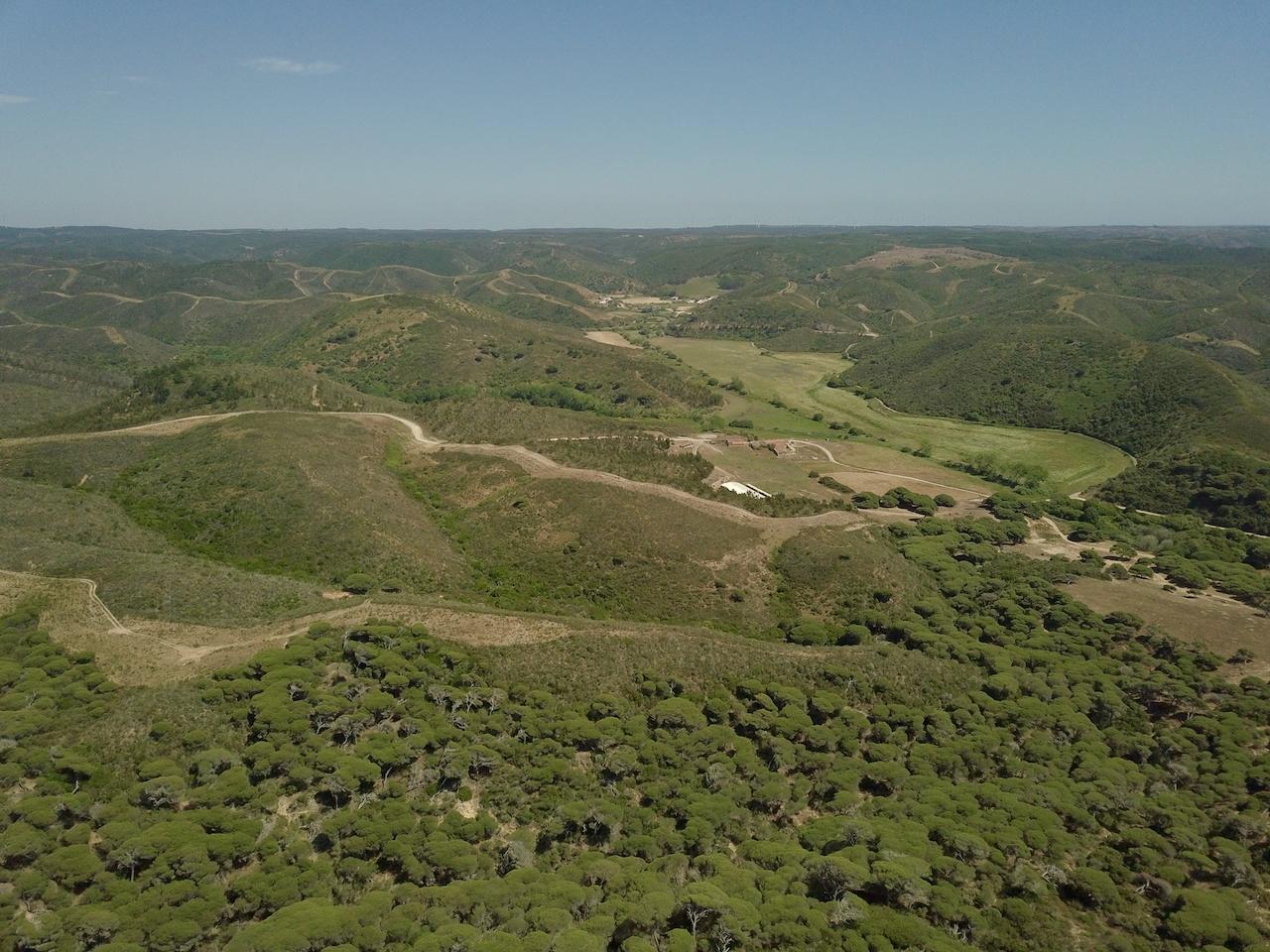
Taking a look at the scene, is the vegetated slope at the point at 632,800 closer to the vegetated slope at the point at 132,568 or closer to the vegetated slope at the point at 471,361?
the vegetated slope at the point at 132,568

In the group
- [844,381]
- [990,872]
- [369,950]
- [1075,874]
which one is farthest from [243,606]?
[844,381]

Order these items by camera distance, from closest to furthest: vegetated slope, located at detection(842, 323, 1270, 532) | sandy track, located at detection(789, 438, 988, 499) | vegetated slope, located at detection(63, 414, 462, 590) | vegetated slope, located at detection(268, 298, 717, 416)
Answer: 1. vegetated slope, located at detection(63, 414, 462, 590)
2. sandy track, located at detection(789, 438, 988, 499)
3. vegetated slope, located at detection(842, 323, 1270, 532)
4. vegetated slope, located at detection(268, 298, 717, 416)

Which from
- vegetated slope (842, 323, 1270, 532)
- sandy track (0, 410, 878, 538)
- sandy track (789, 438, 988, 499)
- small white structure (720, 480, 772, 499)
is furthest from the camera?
vegetated slope (842, 323, 1270, 532)

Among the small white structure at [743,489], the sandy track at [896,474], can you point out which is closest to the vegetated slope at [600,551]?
the small white structure at [743,489]

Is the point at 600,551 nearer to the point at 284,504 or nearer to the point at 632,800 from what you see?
the point at 632,800

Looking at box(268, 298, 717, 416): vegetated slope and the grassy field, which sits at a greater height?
box(268, 298, 717, 416): vegetated slope

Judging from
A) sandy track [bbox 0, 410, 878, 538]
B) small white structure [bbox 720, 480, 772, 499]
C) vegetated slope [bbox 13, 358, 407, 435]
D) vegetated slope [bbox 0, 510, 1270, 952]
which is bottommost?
vegetated slope [bbox 0, 510, 1270, 952]

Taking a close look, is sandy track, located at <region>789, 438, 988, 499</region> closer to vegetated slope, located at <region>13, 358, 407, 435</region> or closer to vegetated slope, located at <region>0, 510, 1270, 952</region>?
vegetated slope, located at <region>0, 510, 1270, 952</region>

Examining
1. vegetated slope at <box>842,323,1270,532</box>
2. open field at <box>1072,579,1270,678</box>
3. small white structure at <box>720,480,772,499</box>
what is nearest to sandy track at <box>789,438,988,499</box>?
small white structure at <box>720,480,772,499</box>

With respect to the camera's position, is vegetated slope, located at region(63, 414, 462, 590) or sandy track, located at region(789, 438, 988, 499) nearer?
vegetated slope, located at region(63, 414, 462, 590)
